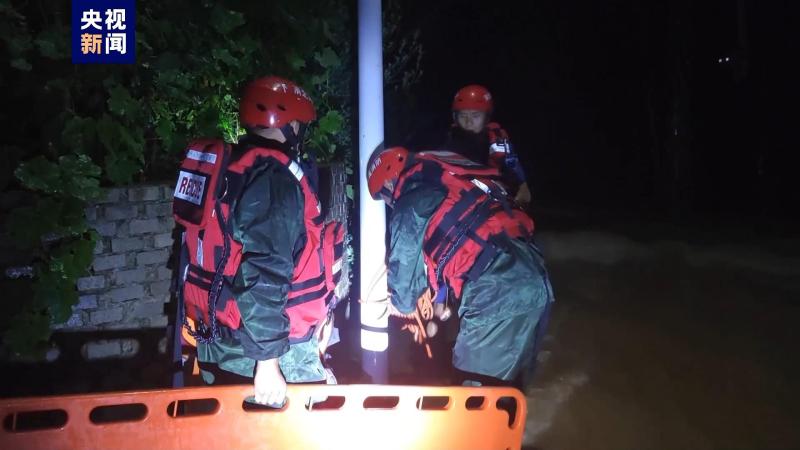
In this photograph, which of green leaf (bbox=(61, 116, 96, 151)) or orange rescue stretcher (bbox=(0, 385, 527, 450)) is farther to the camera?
green leaf (bbox=(61, 116, 96, 151))

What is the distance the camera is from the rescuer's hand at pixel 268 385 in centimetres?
235

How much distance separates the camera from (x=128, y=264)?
4.37 metres

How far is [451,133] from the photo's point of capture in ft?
16.9

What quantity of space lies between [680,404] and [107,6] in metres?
4.94

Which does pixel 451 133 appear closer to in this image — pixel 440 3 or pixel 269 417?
pixel 269 417

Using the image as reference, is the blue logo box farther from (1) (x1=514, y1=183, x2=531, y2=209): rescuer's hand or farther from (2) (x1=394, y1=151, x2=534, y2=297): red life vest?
(1) (x1=514, y1=183, x2=531, y2=209): rescuer's hand

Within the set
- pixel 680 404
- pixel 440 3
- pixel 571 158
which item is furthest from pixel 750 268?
pixel 571 158

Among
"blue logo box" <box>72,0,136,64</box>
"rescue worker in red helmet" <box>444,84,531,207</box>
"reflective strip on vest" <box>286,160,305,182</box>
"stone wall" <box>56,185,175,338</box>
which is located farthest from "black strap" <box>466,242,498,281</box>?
"blue logo box" <box>72,0,136,64</box>

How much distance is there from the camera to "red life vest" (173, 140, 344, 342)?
2539mm

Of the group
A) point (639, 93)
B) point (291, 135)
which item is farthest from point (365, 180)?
point (639, 93)

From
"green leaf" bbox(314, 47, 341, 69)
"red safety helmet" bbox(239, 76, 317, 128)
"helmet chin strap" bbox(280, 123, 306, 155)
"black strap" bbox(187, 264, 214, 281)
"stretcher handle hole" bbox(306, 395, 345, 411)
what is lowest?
"stretcher handle hole" bbox(306, 395, 345, 411)

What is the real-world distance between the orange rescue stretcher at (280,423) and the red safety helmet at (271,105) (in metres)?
1.16

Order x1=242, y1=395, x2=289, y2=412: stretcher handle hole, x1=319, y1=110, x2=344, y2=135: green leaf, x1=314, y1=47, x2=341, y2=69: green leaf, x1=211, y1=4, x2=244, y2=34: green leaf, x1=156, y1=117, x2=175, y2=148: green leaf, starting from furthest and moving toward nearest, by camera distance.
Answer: x1=319, y1=110, x2=344, y2=135: green leaf, x1=314, y1=47, x2=341, y2=69: green leaf, x1=156, y1=117, x2=175, y2=148: green leaf, x1=211, y1=4, x2=244, y2=34: green leaf, x1=242, y1=395, x2=289, y2=412: stretcher handle hole

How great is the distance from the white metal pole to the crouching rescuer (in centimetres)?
62
